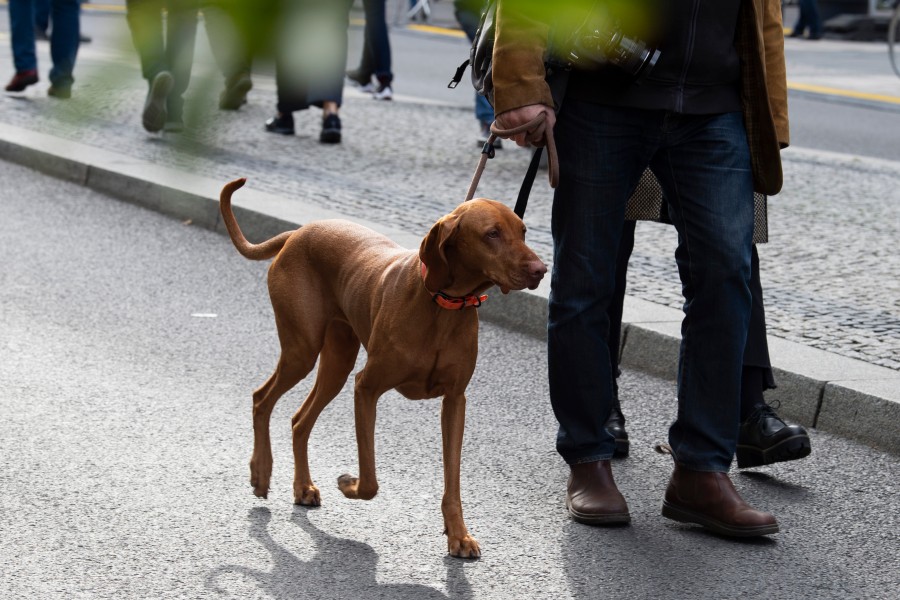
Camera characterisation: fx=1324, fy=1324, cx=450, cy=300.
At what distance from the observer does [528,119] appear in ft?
10.00

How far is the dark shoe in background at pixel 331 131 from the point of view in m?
8.97

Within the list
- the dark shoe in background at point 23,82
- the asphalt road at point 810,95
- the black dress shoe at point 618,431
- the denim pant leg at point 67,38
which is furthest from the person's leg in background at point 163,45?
the asphalt road at point 810,95

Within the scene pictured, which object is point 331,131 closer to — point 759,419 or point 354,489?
point 759,419

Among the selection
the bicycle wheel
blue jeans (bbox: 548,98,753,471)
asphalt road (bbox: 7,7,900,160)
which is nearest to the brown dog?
blue jeans (bbox: 548,98,753,471)

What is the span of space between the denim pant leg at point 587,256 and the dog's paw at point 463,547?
47 centimetres

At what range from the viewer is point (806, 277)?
585 cm

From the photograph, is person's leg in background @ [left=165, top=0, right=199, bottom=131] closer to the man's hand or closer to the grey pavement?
the grey pavement

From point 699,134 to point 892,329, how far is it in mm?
2117

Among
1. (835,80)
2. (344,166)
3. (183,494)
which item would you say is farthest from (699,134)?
(835,80)

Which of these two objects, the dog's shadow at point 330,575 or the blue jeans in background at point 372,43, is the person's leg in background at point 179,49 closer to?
the blue jeans in background at point 372,43

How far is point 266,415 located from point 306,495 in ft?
0.76

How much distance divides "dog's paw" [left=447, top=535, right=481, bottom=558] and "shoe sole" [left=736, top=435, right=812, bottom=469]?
3.32 feet

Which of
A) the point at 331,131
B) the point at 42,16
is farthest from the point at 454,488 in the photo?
the point at 331,131

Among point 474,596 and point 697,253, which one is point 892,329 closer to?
point 697,253
